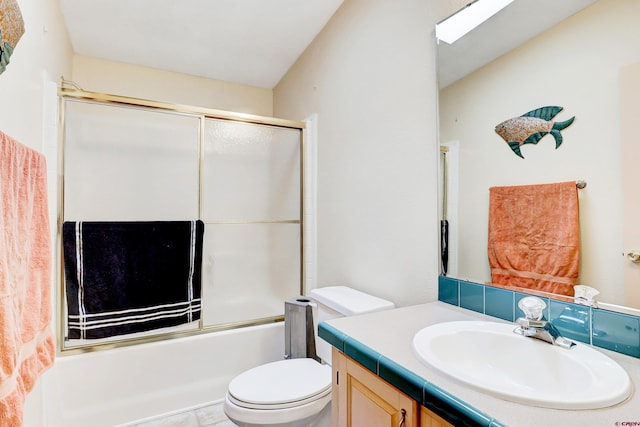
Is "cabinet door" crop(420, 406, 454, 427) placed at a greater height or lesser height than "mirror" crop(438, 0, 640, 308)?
lesser

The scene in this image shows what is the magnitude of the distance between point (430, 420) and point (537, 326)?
0.42 metres

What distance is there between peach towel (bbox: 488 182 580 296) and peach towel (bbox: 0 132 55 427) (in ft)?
4.75

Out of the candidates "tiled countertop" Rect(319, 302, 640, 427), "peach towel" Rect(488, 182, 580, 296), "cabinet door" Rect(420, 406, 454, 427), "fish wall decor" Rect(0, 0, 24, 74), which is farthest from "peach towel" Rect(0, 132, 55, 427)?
"peach towel" Rect(488, 182, 580, 296)

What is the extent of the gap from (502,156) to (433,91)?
421mm

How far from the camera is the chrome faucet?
32.2 inches

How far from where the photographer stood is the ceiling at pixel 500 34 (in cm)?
96

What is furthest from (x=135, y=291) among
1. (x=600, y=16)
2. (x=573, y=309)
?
(x=600, y=16)

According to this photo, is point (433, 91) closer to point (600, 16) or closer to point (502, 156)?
point (502, 156)

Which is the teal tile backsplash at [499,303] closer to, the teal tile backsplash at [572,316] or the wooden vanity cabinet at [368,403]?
the teal tile backsplash at [572,316]

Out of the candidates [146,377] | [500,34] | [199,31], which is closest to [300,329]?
[146,377]

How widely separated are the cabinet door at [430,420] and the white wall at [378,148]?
686 mm

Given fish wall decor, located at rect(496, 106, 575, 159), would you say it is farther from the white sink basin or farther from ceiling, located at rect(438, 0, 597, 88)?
the white sink basin

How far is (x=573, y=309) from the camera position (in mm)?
875

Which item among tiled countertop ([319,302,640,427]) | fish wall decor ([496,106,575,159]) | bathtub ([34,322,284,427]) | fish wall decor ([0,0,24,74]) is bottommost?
bathtub ([34,322,284,427])
